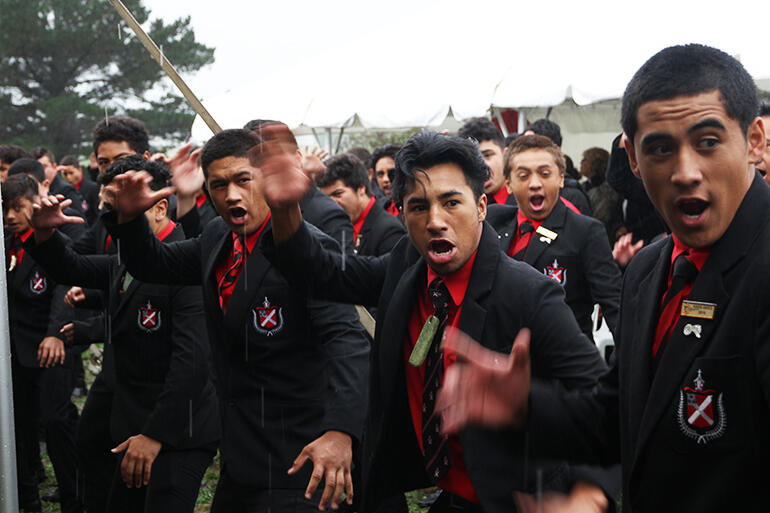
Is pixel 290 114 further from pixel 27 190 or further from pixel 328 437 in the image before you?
pixel 328 437

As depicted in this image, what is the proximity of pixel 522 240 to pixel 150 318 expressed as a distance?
7.40 ft

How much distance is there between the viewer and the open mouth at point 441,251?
313cm

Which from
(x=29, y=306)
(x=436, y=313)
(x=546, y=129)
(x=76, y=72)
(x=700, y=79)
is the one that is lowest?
(x=29, y=306)

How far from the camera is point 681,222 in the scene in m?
1.98

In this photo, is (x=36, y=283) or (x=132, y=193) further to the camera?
(x=36, y=283)

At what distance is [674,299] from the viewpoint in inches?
81.9

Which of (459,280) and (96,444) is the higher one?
(459,280)

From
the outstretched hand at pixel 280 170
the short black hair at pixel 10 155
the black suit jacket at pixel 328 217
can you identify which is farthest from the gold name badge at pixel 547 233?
the short black hair at pixel 10 155

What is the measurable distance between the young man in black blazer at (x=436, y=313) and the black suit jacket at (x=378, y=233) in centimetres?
312

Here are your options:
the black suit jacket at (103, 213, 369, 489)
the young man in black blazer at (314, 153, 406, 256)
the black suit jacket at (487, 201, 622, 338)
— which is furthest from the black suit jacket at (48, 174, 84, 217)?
the black suit jacket at (103, 213, 369, 489)

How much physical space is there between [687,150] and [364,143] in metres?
17.9

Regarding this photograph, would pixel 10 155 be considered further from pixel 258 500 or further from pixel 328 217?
pixel 258 500

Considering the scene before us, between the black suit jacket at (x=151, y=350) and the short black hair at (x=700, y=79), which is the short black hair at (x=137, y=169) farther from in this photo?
the short black hair at (x=700, y=79)

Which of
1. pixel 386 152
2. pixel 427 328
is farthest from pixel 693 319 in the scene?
pixel 386 152
